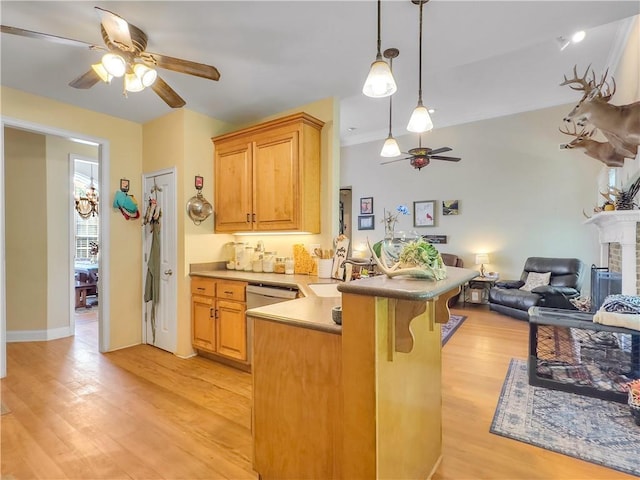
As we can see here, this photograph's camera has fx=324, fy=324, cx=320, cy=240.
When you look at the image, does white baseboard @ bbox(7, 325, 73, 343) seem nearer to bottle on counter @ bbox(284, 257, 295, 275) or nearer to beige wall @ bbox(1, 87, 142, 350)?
beige wall @ bbox(1, 87, 142, 350)

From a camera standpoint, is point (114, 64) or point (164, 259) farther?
point (164, 259)

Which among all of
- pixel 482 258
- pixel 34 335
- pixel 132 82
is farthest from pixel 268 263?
pixel 482 258

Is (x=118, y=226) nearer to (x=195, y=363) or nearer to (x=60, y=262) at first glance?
(x=60, y=262)

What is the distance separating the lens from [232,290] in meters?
3.13

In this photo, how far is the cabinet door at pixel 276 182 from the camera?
10.1 ft

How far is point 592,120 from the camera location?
2.85 meters

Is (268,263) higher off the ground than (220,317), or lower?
higher

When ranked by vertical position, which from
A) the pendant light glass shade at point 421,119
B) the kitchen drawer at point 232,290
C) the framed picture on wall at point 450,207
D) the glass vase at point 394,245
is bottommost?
the kitchen drawer at point 232,290

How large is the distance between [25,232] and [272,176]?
3.39m

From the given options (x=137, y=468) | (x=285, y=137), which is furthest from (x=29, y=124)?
(x=137, y=468)

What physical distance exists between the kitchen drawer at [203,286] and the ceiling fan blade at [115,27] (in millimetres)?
2103

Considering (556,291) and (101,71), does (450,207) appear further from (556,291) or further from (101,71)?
(101,71)

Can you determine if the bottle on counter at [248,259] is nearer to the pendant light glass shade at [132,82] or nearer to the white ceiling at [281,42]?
the white ceiling at [281,42]

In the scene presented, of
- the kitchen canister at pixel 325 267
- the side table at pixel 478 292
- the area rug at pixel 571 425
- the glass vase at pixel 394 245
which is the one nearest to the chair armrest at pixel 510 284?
the side table at pixel 478 292
